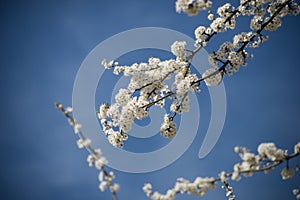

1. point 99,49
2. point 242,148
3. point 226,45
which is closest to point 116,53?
point 99,49

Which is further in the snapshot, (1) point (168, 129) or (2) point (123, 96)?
(1) point (168, 129)

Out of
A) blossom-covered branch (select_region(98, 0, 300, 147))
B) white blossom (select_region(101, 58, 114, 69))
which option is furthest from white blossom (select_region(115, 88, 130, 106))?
white blossom (select_region(101, 58, 114, 69))

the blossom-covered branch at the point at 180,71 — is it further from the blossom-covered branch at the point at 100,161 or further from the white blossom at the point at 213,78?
the blossom-covered branch at the point at 100,161

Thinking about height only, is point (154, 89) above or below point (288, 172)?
above

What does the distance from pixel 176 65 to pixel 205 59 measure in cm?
127

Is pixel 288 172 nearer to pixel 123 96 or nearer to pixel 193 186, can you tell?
pixel 193 186

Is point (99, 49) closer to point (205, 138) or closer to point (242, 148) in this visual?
point (205, 138)

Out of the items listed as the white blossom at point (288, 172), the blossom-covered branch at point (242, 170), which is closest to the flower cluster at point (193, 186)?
the blossom-covered branch at point (242, 170)

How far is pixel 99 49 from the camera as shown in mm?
11211

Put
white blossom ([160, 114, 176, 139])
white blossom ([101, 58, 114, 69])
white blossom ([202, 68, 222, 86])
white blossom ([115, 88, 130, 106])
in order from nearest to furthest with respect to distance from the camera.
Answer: white blossom ([115, 88, 130, 106]) < white blossom ([202, 68, 222, 86]) < white blossom ([160, 114, 176, 139]) < white blossom ([101, 58, 114, 69])

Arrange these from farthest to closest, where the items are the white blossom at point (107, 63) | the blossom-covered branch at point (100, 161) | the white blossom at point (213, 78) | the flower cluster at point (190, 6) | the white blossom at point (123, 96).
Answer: the white blossom at point (107, 63)
the white blossom at point (213, 78)
the white blossom at point (123, 96)
the flower cluster at point (190, 6)
the blossom-covered branch at point (100, 161)

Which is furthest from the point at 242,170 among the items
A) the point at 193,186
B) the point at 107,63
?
the point at 107,63

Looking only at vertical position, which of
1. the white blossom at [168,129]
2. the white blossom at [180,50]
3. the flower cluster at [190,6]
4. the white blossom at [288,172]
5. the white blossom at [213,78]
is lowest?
the white blossom at [288,172]

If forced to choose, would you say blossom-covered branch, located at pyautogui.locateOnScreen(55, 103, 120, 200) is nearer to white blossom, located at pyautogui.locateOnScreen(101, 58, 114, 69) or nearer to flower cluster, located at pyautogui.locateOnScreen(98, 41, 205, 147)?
flower cluster, located at pyautogui.locateOnScreen(98, 41, 205, 147)
